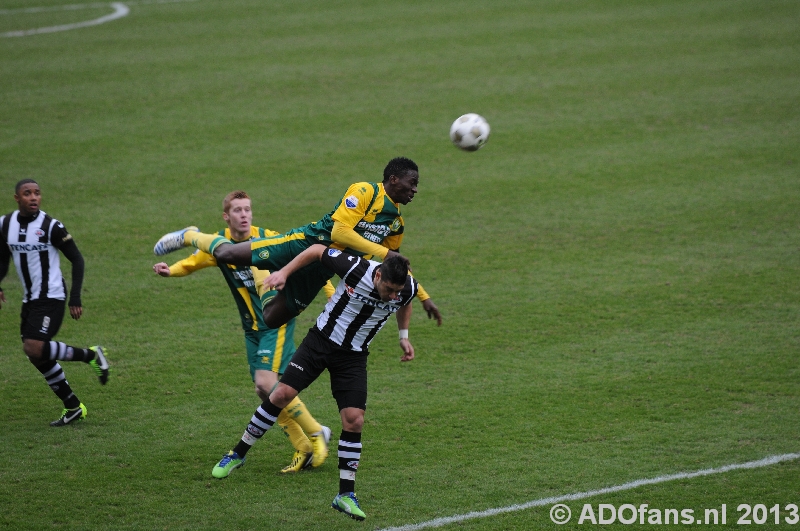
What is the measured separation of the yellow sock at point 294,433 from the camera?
7090mm

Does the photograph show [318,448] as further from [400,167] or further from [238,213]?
[400,167]

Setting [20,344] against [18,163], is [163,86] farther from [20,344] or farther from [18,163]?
[20,344]

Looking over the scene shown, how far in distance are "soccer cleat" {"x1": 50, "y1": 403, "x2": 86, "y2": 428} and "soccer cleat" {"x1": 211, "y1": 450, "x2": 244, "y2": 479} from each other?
201cm

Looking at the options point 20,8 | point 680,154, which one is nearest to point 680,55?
point 680,154

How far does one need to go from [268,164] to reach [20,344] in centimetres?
600

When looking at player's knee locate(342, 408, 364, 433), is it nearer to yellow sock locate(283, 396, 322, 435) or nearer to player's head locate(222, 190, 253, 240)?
yellow sock locate(283, 396, 322, 435)

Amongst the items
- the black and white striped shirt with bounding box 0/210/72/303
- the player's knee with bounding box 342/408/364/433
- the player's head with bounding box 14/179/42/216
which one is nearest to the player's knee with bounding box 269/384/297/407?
the player's knee with bounding box 342/408/364/433

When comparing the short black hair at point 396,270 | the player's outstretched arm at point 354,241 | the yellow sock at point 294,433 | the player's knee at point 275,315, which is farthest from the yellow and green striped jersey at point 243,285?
the short black hair at point 396,270

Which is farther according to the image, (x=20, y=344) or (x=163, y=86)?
(x=163, y=86)

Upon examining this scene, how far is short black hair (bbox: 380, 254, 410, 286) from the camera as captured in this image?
19.3ft

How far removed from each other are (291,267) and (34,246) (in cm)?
295

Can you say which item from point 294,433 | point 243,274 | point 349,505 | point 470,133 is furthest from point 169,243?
point 470,133

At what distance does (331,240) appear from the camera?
7.21 metres

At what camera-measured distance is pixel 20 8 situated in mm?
24094
